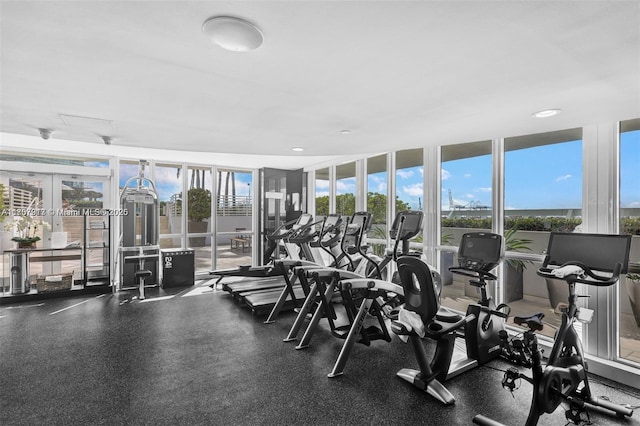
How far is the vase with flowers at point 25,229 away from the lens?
18.2ft

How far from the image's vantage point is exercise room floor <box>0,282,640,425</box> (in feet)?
8.11

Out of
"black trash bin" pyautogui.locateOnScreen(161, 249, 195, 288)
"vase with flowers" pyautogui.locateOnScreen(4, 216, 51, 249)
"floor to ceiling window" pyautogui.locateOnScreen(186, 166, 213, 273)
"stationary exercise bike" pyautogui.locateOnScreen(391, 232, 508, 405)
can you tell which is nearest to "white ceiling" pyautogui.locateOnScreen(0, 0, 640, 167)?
"stationary exercise bike" pyautogui.locateOnScreen(391, 232, 508, 405)

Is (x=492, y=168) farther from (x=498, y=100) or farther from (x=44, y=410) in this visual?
(x=44, y=410)

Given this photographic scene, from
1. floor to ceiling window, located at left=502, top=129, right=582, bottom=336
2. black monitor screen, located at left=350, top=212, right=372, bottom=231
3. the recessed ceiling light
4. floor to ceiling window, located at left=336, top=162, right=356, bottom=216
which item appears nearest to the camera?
the recessed ceiling light

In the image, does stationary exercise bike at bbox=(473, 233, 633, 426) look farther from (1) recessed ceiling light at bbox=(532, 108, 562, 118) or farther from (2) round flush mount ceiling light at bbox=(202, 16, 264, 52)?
(2) round flush mount ceiling light at bbox=(202, 16, 264, 52)

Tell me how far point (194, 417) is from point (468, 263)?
2743 mm

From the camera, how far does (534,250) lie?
3854mm

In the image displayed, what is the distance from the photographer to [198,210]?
774 centimetres

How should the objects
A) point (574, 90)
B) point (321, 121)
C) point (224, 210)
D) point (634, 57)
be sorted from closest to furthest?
point (634, 57), point (574, 90), point (321, 121), point (224, 210)

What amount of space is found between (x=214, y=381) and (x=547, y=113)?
3.77 m

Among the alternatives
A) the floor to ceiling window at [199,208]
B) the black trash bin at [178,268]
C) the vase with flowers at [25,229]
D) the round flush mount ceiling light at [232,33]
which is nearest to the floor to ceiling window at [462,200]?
the round flush mount ceiling light at [232,33]

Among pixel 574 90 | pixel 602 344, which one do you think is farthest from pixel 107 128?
pixel 602 344

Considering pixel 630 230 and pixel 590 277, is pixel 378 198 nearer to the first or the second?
pixel 630 230

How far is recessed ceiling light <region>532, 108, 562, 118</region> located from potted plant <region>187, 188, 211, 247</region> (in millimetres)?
6746
